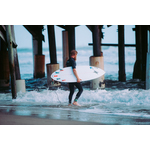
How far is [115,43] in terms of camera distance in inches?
616

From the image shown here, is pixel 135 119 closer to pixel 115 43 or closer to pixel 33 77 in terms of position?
pixel 33 77

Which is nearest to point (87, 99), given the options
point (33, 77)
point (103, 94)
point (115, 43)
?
point (103, 94)

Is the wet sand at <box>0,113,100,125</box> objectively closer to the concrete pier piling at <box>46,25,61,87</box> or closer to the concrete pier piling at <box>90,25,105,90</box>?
the concrete pier piling at <box>90,25,105,90</box>

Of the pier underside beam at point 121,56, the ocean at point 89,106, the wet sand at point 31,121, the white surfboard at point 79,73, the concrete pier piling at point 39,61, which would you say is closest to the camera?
the wet sand at point 31,121

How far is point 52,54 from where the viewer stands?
922cm

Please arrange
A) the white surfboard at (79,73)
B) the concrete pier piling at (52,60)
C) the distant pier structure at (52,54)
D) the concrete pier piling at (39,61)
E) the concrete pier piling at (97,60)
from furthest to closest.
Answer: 1. the concrete pier piling at (39,61)
2. the concrete pier piling at (52,60)
3. the concrete pier piling at (97,60)
4. the distant pier structure at (52,54)
5. the white surfboard at (79,73)

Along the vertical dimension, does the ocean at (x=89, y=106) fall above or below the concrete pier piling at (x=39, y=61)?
below

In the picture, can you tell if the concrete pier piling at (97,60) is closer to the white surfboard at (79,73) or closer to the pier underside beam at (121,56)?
the white surfboard at (79,73)

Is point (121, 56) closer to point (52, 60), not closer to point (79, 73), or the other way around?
point (52, 60)

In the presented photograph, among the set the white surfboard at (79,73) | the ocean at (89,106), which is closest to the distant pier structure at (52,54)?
the ocean at (89,106)

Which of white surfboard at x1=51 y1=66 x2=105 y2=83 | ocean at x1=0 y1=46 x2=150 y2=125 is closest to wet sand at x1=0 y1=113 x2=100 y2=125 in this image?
ocean at x1=0 y1=46 x2=150 y2=125

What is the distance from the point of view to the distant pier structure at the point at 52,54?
25.0 ft

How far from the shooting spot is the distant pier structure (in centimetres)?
762

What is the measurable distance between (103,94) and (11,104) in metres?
2.57
